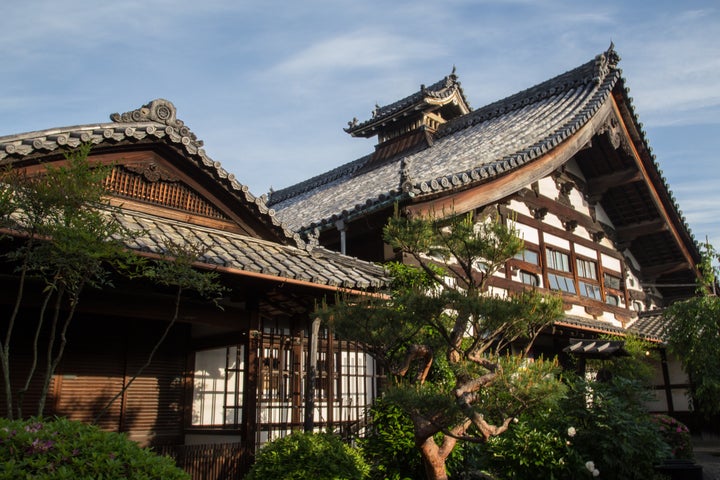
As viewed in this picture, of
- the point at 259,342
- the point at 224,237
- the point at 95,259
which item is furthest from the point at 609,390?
the point at 95,259

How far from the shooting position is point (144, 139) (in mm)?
8898

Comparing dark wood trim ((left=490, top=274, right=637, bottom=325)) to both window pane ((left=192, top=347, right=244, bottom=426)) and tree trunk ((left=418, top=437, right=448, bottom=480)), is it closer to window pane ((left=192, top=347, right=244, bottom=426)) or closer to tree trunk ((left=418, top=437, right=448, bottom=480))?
tree trunk ((left=418, top=437, right=448, bottom=480))

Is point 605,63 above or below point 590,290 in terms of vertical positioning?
above

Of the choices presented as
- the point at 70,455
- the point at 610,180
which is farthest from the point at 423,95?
the point at 70,455

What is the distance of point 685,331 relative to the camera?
1216 cm

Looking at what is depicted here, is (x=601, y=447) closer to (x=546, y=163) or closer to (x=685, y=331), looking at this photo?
(x=685, y=331)

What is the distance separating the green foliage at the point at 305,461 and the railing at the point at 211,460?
772mm

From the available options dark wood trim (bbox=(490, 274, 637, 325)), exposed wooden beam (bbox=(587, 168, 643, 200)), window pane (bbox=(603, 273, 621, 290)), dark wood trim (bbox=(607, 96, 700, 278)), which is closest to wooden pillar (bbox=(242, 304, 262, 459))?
dark wood trim (bbox=(490, 274, 637, 325))

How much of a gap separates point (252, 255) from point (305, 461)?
2.73m

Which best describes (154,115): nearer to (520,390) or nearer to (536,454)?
(520,390)

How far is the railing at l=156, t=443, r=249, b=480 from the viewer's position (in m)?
7.81

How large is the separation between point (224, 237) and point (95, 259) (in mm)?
3572

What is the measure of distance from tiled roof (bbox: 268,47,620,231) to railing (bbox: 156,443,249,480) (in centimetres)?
→ 499

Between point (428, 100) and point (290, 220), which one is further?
point (428, 100)
